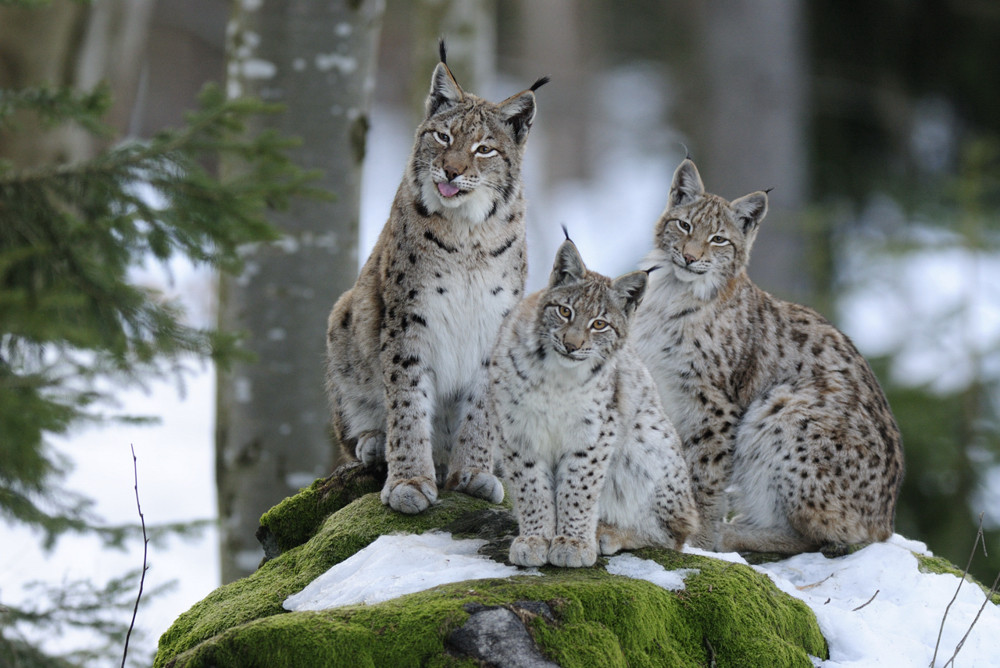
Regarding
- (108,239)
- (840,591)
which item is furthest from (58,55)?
(840,591)

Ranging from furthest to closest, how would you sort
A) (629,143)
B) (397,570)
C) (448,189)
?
(629,143) < (448,189) < (397,570)

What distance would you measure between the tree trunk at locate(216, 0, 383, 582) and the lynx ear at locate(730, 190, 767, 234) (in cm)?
254

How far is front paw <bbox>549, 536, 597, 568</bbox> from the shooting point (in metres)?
4.24

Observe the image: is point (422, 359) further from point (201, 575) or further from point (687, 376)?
point (201, 575)

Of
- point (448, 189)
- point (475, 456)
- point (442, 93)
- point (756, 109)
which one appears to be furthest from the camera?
point (756, 109)

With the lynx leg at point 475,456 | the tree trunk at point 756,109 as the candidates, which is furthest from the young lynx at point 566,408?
the tree trunk at point 756,109

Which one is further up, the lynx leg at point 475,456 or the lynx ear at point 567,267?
the lynx ear at point 567,267

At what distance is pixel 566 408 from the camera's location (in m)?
4.28

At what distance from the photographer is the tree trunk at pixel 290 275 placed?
22.3ft

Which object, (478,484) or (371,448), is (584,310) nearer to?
(478,484)

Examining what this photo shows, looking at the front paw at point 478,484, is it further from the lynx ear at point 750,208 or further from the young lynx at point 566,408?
the lynx ear at point 750,208

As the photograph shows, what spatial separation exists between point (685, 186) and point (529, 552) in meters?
2.33

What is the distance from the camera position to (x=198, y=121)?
206 inches

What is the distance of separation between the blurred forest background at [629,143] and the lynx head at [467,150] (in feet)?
2.51
